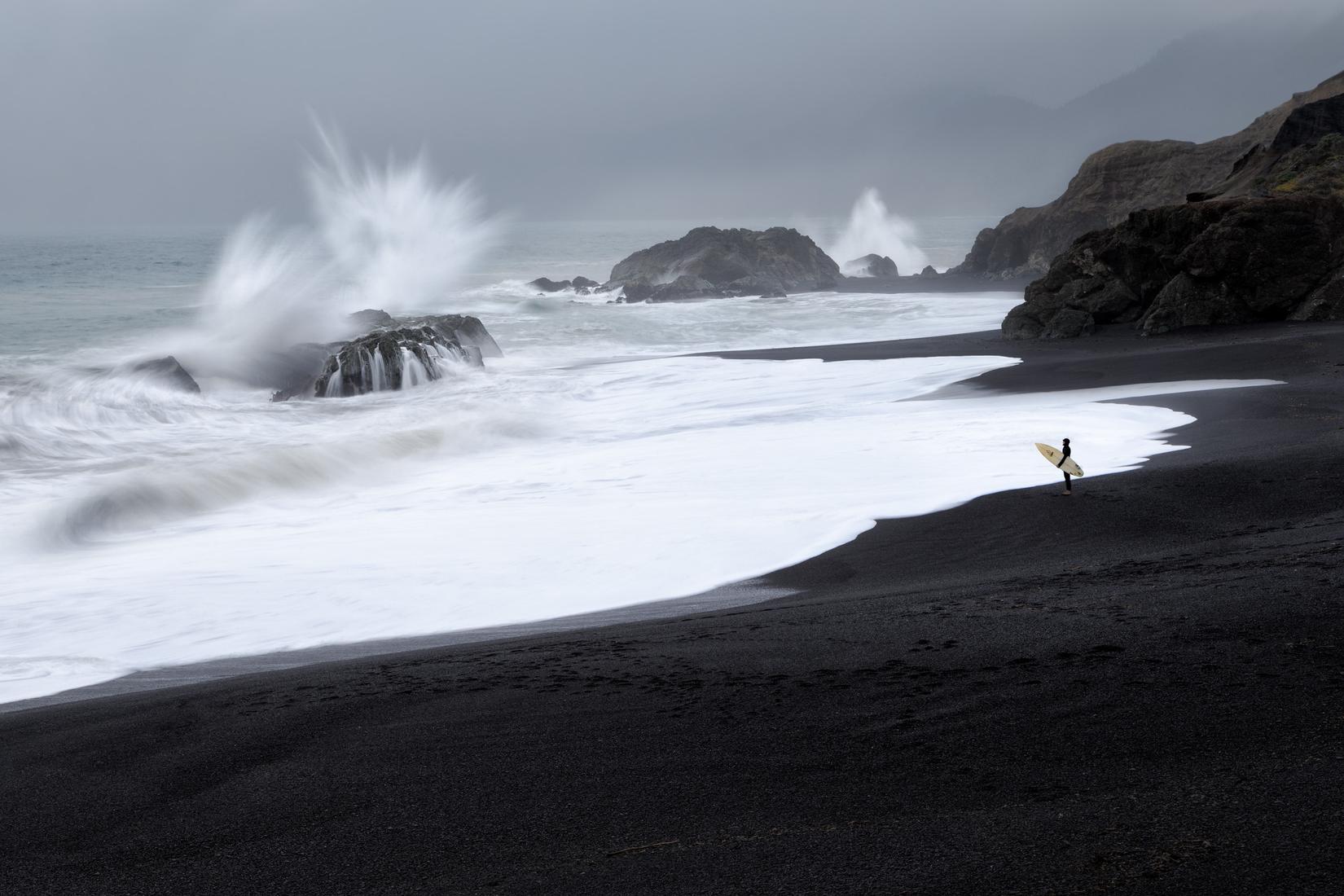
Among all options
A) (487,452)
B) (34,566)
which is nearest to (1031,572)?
(34,566)

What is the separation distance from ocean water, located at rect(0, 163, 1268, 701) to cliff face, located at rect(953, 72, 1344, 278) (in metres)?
25.5

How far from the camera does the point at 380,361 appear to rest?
21.8m

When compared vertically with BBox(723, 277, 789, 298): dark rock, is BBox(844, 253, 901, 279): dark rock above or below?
above

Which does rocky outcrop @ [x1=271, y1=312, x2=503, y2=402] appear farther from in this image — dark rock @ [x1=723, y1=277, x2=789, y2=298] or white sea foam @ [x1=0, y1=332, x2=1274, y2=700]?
dark rock @ [x1=723, y1=277, x2=789, y2=298]

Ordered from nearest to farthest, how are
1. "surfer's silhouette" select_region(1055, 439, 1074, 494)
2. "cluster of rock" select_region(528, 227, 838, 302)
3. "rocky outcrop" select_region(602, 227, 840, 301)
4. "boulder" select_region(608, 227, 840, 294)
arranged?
1. "surfer's silhouette" select_region(1055, 439, 1074, 494)
2. "cluster of rock" select_region(528, 227, 838, 302)
3. "rocky outcrop" select_region(602, 227, 840, 301)
4. "boulder" select_region(608, 227, 840, 294)

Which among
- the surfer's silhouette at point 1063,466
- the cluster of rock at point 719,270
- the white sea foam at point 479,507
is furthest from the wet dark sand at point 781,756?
the cluster of rock at point 719,270

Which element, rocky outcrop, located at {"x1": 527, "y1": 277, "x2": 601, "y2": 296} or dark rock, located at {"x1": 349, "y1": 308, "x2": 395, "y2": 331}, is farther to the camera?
rocky outcrop, located at {"x1": 527, "y1": 277, "x2": 601, "y2": 296}

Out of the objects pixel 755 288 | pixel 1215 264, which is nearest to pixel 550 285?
pixel 755 288

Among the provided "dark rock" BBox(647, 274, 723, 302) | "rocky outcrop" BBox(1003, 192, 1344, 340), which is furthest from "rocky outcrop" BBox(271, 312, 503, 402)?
"dark rock" BBox(647, 274, 723, 302)

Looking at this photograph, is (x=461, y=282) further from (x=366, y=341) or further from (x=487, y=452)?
(x=487, y=452)

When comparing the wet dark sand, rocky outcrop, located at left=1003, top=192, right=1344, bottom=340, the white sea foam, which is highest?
rocky outcrop, located at left=1003, top=192, right=1344, bottom=340

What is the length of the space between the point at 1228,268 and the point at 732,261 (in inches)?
1397

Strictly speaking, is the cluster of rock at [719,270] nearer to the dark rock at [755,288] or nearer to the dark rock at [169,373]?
the dark rock at [755,288]

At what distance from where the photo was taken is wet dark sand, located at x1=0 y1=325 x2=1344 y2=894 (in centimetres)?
283
